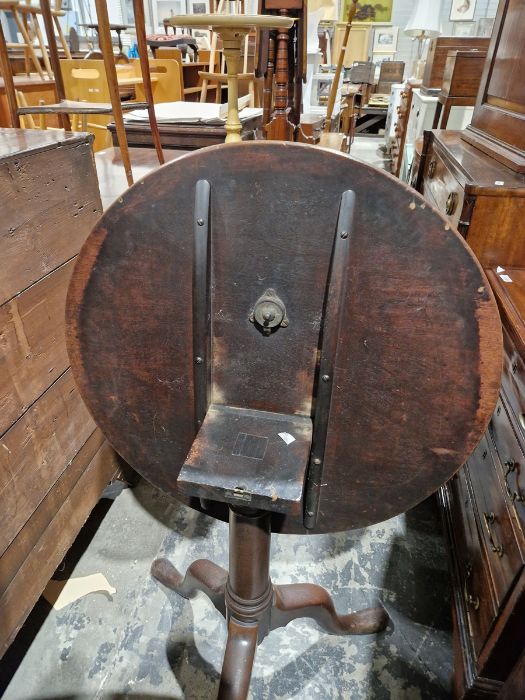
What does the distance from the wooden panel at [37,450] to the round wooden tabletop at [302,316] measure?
427mm

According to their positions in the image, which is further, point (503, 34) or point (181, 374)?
point (503, 34)

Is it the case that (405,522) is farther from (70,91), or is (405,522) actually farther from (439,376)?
(70,91)

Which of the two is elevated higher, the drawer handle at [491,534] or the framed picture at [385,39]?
the framed picture at [385,39]

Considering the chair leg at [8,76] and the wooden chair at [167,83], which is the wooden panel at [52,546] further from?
the wooden chair at [167,83]

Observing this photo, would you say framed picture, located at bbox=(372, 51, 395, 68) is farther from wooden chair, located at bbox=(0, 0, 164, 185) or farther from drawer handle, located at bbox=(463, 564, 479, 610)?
drawer handle, located at bbox=(463, 564, 479, 610)

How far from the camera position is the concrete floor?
129 cm

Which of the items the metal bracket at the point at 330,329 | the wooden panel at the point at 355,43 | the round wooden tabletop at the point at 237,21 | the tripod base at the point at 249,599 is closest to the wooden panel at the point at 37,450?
the tripod base at the point at 249,599

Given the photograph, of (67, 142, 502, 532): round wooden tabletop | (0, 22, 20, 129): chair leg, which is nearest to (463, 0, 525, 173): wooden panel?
(67, 142, 502, 532): round wooden tabletop

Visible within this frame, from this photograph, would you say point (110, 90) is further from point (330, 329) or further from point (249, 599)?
point (249, 599)

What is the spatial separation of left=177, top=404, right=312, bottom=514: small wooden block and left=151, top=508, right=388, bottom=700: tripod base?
9.2 inches

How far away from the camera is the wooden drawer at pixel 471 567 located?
1116mm

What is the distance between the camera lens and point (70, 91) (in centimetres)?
385

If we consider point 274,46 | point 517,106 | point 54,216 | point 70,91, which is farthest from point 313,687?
point 70,91

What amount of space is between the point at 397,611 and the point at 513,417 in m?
0.79
